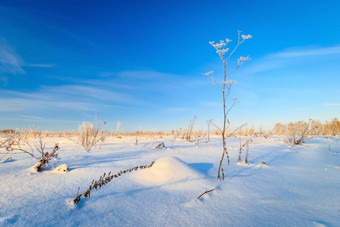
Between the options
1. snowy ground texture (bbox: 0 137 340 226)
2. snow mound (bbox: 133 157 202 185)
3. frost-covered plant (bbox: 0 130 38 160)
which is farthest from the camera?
frost-covered plant (bbox: 0 130 38 160)

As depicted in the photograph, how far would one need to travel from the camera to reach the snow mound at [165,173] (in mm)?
1894

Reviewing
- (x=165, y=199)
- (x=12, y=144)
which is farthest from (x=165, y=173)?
(x=12, y=144)

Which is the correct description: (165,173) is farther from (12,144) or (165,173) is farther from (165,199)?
(12,144)

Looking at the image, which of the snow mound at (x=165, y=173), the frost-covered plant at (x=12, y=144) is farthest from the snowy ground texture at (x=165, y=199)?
the frost-covered plant at (x=12, y=144)

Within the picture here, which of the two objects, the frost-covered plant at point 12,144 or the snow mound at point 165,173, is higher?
the frost-covered plant at point 12,144

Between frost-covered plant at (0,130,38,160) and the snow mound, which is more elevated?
frost-covered plant at (0,130,38,160)

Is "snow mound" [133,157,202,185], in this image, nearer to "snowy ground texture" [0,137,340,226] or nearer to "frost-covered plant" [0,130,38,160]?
"snowy ground texture" [0,137,340,226]

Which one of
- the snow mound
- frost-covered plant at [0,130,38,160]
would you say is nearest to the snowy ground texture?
the snow mound

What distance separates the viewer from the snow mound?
1.89m

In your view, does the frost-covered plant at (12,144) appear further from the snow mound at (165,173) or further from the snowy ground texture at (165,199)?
the snow mound at (165,173)

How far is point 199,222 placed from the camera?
1217 millimetres

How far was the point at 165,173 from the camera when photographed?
1976mm

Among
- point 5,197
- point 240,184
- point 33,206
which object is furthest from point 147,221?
point 240,184

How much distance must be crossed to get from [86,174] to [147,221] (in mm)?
1108
